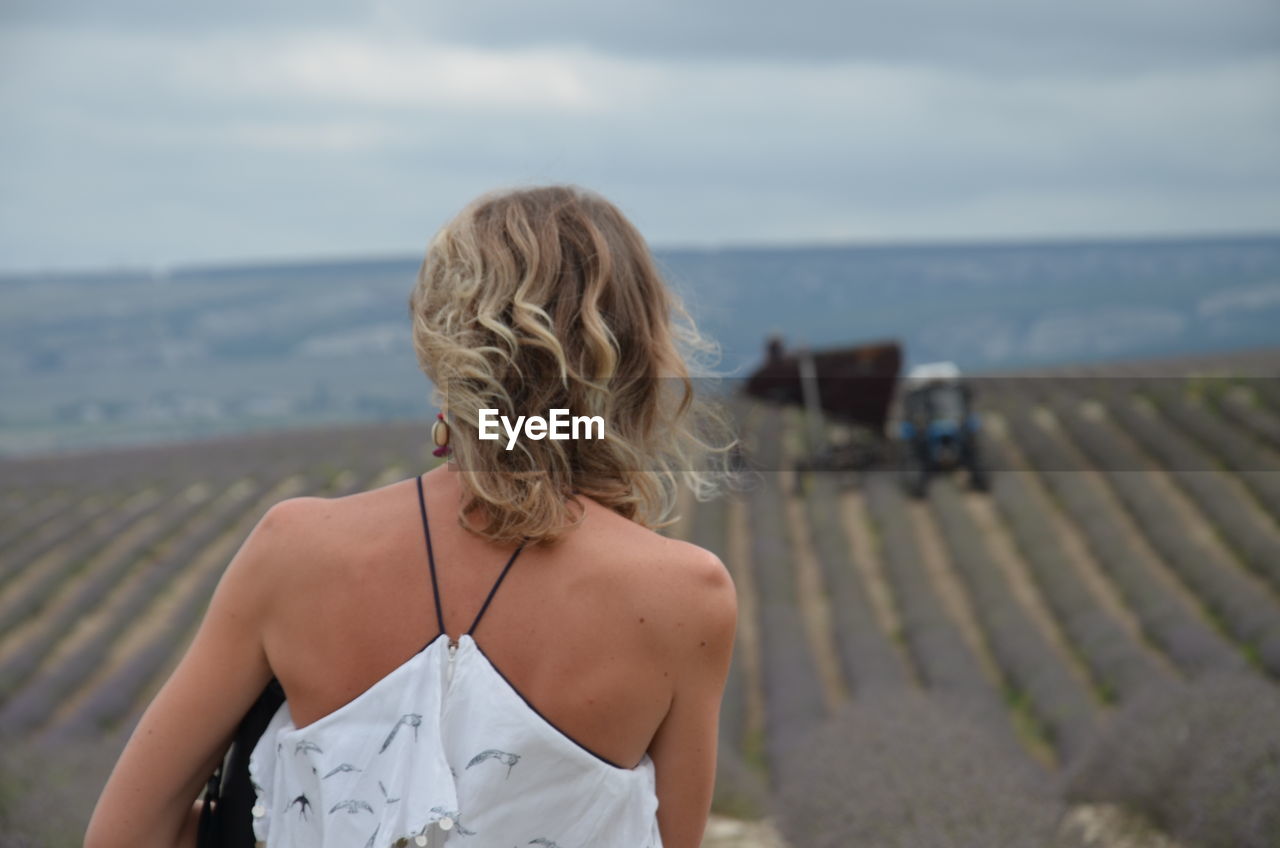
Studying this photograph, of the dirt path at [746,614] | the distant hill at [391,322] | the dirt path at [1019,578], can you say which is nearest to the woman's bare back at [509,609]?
the dirt path at [746,614]

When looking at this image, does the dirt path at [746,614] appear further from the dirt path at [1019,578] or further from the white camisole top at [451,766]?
the white camisole top at [451,766]

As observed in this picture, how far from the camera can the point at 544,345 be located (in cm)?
109

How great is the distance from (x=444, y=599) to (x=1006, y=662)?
33.2 feet

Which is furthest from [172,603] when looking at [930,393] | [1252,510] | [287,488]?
[1252,510]

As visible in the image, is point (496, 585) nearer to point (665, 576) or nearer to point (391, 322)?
point (665, 576)

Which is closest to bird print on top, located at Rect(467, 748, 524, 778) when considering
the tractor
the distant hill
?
the tractor

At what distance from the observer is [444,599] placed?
1.06 metres

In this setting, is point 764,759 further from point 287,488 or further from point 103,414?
point 103,414

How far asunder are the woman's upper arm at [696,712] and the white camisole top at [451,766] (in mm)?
64

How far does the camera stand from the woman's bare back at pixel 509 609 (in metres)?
1.06

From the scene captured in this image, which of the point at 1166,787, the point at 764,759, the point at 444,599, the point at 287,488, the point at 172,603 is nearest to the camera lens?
the point at 444,599

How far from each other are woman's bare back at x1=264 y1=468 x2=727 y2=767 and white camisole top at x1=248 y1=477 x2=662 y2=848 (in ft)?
0.04

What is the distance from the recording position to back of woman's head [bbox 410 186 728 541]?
108cm

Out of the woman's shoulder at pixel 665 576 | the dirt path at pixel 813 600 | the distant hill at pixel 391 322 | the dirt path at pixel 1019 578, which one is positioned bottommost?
the distant hill at pixel 391 322
